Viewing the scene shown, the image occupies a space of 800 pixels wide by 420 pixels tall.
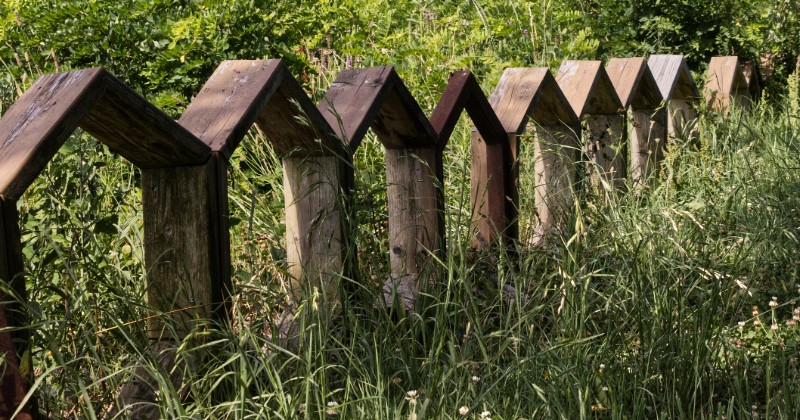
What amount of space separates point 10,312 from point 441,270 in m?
1.34

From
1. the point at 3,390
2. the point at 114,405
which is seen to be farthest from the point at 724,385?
the point at 3,390

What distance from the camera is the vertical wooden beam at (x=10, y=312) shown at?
1842 millimetres

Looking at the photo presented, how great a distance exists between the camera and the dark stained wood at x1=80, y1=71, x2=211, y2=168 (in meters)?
2.13

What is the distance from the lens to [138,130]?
223cm

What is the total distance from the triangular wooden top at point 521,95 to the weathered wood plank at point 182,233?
1.72m

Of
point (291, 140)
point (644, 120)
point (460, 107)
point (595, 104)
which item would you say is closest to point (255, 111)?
point (291, 140)

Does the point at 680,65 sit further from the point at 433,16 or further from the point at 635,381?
the point at 635,381

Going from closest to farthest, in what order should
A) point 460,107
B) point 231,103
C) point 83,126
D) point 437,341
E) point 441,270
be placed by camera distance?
point 83,126
point 437,341
point 231,103
point 441,270
point 460,107

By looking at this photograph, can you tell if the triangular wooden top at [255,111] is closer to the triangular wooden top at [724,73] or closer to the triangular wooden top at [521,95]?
the triangular wooden top at [521,95]

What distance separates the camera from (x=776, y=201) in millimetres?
4000

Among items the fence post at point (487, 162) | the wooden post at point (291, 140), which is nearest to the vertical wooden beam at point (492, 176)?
the fence post at point (487, 162)

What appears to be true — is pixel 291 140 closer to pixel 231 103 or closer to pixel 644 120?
pixel 231 103

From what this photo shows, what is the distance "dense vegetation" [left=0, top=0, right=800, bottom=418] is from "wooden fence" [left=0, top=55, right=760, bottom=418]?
97mm

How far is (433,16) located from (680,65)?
75.0 inches
